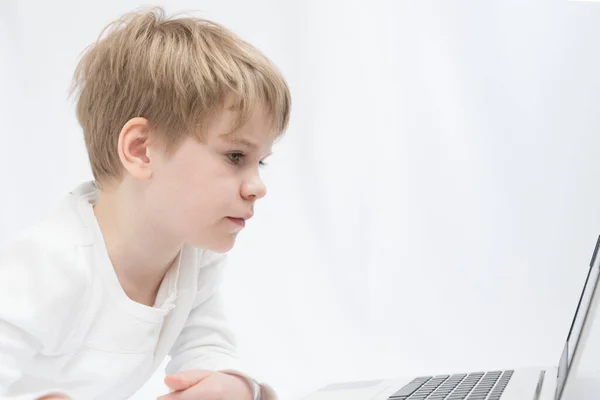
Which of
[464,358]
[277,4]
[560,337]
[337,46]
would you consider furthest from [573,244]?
[277,4]

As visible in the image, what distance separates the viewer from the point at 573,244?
5.16ft

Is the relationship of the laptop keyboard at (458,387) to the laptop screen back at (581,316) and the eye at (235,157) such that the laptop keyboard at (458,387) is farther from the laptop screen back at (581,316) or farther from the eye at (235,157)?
the eye at (235,157)

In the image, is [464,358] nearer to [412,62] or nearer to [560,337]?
[560,337]

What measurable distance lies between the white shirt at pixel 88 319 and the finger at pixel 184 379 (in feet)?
0.18

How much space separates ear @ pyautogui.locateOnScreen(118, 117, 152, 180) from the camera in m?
1.00

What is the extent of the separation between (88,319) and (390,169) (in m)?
0.93

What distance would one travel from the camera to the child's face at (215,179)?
38.4 inches

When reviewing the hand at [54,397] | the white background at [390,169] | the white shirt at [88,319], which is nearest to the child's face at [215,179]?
the white shirt at [88,319]

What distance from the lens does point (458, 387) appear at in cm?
102

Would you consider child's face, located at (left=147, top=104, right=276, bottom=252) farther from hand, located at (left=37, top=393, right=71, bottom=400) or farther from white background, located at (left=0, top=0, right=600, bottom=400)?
white background, located at (left=0, top=0, right=600, bottom=400)

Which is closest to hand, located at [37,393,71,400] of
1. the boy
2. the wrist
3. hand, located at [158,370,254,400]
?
the boy

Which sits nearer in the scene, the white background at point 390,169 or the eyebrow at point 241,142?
the eyebrow at point 241,142

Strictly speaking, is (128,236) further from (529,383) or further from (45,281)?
(529,383)

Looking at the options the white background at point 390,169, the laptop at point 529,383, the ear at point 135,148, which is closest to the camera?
the laptop at point 529,383
